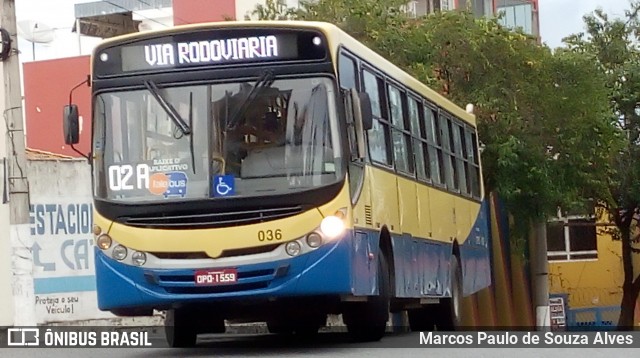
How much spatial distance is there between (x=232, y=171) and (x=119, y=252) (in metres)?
1.33

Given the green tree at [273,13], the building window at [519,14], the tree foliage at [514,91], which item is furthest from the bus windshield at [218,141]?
the building window at [519,14]

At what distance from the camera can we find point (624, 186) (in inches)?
1364

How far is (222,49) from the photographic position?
1265 centimetres

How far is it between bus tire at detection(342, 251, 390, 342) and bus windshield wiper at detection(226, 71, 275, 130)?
93.3 inches

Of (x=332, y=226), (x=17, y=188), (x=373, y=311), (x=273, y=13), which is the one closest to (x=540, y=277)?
(x=273, y=13)

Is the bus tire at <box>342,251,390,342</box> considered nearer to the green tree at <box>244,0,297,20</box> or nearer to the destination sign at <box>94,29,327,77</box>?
the destination sign at <box>94,29,327,77</box>

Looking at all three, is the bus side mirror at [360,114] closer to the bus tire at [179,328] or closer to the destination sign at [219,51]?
the destination sign at [219,51]

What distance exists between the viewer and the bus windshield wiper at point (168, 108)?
12320mm

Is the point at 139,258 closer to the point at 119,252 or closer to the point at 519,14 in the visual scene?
the point at 119,252

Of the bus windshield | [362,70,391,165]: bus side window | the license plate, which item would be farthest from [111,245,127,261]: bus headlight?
[362,70,391,165]: bus side window

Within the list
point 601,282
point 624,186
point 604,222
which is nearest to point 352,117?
point 624,186

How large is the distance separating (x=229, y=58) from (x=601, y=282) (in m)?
36.7

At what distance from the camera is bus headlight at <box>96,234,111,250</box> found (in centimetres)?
1248

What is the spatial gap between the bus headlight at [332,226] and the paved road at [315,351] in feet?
3.63
